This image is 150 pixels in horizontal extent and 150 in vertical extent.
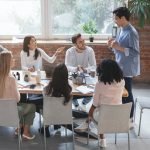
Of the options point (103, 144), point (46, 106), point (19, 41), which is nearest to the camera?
point (46, 106)

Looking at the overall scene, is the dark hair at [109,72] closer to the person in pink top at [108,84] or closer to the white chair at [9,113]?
the person in pink top at [108,84]

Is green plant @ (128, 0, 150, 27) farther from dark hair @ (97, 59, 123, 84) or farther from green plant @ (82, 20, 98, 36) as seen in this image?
dark hair @ (97, 59, 123, 84)

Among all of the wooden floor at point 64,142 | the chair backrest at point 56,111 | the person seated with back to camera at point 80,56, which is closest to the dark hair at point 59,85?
the chair backrest at point 56,111

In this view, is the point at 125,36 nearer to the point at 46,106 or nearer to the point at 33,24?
the point at 46,106

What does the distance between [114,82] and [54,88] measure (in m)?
0.60

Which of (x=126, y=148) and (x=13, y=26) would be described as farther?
(x=13, y=26)

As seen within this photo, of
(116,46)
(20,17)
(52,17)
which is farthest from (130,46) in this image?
(20,17)

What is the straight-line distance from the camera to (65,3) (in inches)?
225

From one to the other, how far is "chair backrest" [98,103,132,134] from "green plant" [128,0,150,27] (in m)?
2.61

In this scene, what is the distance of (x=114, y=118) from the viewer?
2.93 metres

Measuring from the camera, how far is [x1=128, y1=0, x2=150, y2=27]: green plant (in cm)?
509

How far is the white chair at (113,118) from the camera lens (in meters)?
2.86

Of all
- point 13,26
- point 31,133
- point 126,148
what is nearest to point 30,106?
point 31,133

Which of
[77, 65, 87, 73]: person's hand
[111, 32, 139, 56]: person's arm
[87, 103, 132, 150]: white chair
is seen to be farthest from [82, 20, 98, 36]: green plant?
[87, 103, 132, 150]: white chair
